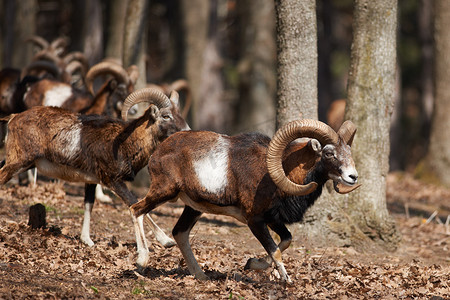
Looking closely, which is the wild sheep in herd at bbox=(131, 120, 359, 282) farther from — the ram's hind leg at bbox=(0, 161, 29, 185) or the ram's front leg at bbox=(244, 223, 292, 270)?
the ram's hind leg at bbox=(0, 161, 29, 185)

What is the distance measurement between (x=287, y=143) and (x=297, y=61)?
3126 millimetres

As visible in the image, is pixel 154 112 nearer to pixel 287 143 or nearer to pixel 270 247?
pixel 287 143

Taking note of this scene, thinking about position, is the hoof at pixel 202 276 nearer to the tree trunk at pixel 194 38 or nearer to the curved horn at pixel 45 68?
the curved horn at pixel 45 68

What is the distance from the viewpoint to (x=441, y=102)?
67.2ft

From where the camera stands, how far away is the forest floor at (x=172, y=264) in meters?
7.92

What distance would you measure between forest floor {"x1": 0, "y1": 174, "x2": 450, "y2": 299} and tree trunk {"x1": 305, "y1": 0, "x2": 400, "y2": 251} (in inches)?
26.5

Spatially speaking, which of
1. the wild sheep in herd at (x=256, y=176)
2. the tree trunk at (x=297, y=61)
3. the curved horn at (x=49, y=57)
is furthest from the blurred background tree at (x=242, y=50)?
the wild sheep in herd at (x=256, y=176)

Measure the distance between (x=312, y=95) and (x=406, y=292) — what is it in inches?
145

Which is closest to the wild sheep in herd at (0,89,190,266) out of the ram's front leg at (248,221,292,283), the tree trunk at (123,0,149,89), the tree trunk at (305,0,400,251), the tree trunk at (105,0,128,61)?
the ram's front leg at (248,221,292,283)

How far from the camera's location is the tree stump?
Result: 9805 millimetres

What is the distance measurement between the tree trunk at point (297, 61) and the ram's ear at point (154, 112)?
207 cm

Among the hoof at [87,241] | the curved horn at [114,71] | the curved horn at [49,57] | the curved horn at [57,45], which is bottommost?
the curved horn at [57,45]

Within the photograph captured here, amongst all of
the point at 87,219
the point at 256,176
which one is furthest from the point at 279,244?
the point at 87,219

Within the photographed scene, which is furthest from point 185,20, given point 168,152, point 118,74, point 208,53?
point 168,152
